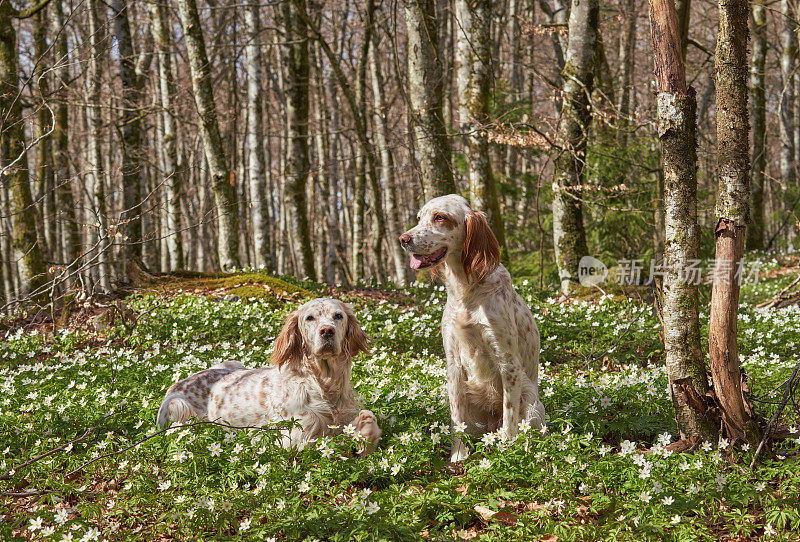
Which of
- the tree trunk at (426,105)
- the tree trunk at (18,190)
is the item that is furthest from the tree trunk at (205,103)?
the tree trunk at (426,105)

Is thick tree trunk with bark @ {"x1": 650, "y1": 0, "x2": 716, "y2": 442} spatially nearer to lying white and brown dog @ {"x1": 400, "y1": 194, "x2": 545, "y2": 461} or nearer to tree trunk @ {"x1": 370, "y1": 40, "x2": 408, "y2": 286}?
lying white and brown dog @ {"x1": 400, "y1": 194, "x2": 545, "y2": 461}

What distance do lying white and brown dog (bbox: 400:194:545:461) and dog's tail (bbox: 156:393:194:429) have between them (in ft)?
6.95

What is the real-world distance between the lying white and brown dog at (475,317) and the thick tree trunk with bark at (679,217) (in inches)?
40.6

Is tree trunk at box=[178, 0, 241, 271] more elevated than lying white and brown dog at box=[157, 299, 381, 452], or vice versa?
tree trunk at box=[178, 0, 241, 271]

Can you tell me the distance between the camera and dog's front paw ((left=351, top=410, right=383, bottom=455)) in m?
4.78

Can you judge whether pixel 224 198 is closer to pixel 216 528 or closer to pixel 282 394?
pixel 282 394

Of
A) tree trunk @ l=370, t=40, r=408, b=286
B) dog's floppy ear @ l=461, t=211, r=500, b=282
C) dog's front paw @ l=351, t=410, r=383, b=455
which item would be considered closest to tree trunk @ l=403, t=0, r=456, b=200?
tree trunk @ l=370, t=40, r=408, b=286

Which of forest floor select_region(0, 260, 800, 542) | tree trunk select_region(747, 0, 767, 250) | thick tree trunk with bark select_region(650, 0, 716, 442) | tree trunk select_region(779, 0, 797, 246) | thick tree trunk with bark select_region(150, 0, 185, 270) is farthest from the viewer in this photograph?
tree trunk select_region(779, 0, 797, 246)

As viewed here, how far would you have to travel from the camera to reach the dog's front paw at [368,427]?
4777mm

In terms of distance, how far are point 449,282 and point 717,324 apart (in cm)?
184

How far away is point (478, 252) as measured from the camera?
4727 millimetres

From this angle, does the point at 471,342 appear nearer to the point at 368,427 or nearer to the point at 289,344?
the point at 368,427

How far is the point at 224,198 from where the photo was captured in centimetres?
1323

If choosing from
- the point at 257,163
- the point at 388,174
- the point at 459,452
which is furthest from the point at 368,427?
the point at 388,174
